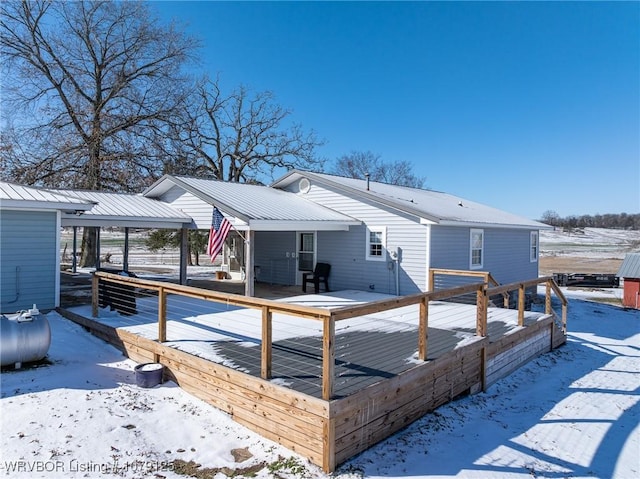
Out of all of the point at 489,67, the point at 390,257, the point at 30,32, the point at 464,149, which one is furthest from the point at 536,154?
the point at 30,32

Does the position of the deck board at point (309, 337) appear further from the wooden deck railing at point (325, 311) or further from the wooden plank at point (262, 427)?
the wooden plank at point (262, 427)

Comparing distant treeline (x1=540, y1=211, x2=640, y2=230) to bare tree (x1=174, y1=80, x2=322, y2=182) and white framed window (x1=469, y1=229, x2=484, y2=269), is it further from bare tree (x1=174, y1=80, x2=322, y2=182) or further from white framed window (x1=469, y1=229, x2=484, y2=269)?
white framed window (x1=469, y1=229, x2=484, y2=269)

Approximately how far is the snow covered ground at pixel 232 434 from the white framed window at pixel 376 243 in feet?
19.0

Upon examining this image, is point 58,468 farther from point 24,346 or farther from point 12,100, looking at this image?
point 12,100

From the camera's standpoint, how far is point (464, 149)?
107ft

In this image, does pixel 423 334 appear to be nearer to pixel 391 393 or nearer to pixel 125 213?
pixel 391 393

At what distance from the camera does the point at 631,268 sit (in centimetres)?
1761

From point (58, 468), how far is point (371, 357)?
135 inches

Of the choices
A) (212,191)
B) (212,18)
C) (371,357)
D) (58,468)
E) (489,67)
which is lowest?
(58,468)

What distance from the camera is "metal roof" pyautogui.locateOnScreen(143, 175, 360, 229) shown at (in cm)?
994

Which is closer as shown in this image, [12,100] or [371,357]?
[371,357]

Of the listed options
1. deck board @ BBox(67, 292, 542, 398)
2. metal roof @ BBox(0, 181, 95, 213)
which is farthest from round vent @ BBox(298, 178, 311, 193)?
metal roof @ BBox(0, 181, 95, 213)

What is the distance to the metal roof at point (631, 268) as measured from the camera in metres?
17.3

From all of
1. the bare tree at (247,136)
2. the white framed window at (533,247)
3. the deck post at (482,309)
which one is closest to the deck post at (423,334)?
the deck post at (482,309)
